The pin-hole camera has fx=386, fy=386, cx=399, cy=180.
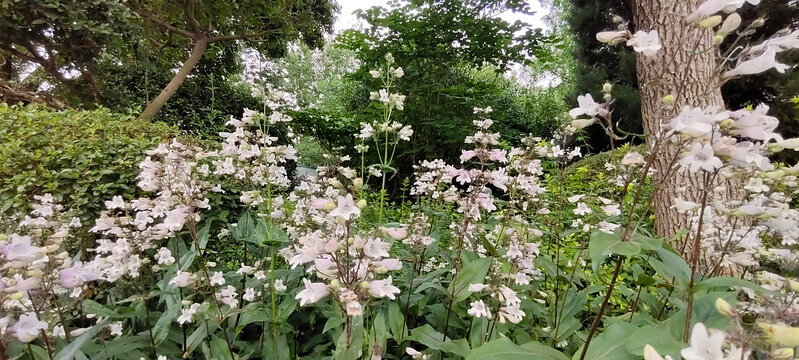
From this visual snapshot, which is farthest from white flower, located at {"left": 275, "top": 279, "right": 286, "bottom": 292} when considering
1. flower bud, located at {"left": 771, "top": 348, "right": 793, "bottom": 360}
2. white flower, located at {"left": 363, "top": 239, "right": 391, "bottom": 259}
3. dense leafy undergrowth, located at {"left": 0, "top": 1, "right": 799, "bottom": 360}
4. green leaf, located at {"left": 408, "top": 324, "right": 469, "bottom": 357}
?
flower bud, located at {"left": 771, "top": 348, "right": 793, "bottom": 360}

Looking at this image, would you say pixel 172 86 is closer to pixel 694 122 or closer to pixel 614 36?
pixel 614 36

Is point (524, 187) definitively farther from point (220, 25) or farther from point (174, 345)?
point (220, 25)

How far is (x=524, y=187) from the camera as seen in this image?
185 cm

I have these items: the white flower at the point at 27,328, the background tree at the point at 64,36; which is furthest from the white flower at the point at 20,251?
the background tree at the point at 64,36

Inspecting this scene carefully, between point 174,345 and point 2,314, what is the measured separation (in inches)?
26.0

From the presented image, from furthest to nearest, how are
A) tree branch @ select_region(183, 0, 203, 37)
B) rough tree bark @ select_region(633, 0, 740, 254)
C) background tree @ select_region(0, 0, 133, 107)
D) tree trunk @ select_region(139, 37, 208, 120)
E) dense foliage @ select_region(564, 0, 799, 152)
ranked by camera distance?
tree branch @ select_region(183, 0, 203, 37)
tree trunk @ select_region(139, 37, 208, 120)
dense foliage @ select_region(564, 0, 799, 152)
background tree @ select_region(0, 0, 133, 107)
rough tree bark @ select_region(633, 0, 740, 254)

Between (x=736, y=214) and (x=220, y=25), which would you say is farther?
(x=220, y=25)

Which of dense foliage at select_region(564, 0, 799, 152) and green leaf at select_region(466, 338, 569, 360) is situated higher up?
dense foliage at select_region(564, 0, 799, 152)

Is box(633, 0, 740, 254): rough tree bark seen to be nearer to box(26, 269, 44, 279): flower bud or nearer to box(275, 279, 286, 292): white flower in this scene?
box(275, 279, 286, 292): white flower

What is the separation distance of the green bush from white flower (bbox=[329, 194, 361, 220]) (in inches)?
89.1

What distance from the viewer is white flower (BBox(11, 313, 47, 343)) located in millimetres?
1099

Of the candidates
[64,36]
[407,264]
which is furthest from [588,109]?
[64,36]

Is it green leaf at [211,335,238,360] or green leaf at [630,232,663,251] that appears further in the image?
green leaf at [211,335,238,360]

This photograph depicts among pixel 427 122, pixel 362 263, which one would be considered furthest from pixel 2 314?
pixel 427 122
